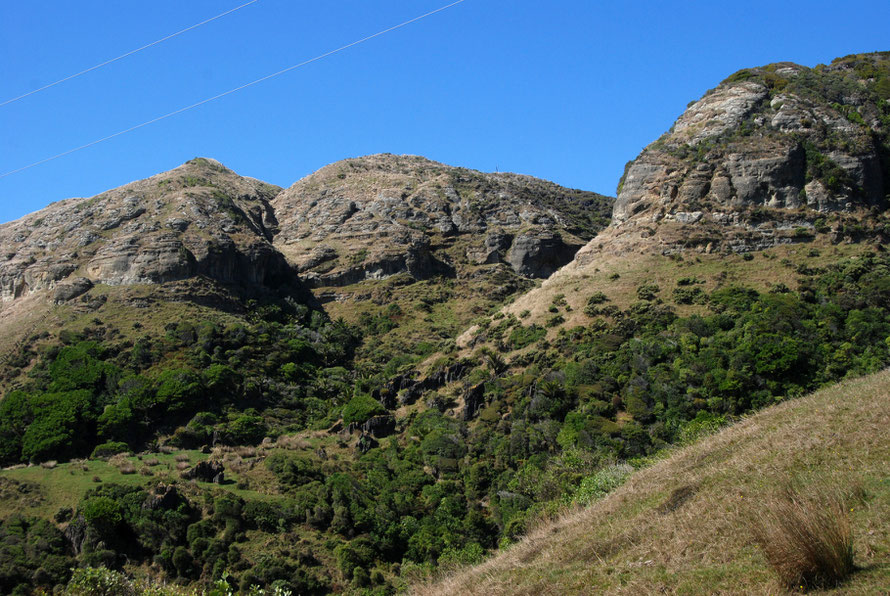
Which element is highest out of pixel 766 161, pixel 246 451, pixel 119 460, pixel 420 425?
pixel 766 161

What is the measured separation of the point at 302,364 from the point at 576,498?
1964 inches

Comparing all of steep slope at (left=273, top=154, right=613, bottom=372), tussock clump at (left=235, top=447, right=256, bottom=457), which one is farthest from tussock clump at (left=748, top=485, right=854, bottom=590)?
steep slope at (left=273, top=154, right=613, bottom=372)

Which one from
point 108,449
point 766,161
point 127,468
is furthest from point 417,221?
point 127,468

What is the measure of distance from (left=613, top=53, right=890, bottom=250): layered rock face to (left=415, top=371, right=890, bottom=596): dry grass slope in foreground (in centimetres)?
4394

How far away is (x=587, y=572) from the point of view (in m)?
11.8

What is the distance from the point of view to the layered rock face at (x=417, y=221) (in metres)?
92.9

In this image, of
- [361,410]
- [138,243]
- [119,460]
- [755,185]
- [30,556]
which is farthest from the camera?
[138,243]

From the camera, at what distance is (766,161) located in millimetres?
59656

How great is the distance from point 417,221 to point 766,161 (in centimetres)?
5399

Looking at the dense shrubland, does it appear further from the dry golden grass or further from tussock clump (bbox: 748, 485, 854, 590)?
tussock clump (bbox: 748, 485, 854, 590)

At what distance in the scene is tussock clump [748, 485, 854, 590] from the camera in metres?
7.87

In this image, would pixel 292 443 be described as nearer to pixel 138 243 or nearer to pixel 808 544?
pixel 138 243

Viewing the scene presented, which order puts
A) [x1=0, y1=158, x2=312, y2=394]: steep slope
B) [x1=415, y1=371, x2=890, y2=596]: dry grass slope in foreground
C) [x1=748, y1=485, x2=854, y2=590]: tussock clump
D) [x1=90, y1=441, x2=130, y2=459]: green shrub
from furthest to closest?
[x1=0, y1=158, x2=312, y2=394]: steep slope → [x1=90, y1=441, x2=130, y2=459]: green shrub → [x1=415, y1=371, x2=890, y2=596]: dry grass slope in foreground → [x1=748, y1=485, x2=854, y2=590]: tussock clump

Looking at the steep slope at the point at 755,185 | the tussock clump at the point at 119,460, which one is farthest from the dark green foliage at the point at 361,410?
the tussock clump at the point at 119,460
